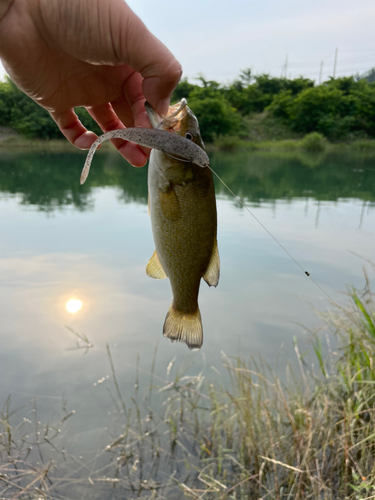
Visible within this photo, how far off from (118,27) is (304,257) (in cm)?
1032

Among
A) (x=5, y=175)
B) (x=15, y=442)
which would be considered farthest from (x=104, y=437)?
(x=5, y=175)

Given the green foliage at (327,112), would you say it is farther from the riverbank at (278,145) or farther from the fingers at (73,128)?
the fingers at (73,128)

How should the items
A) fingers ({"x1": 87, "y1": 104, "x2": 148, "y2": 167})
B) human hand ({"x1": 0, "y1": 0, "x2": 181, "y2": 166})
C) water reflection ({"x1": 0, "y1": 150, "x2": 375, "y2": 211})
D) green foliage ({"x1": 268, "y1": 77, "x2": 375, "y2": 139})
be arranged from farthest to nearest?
green foliage ({"x1": 268, "y1": 77, "x2": 375, "y2": 139}) < water reflection ({"x1": 0, "y1": 150, "x2": 375, "y2": 211}) < fingers ({"x1": 87, "y1": 104, "x2": 148, "y2": 167}) < human hand ({"x1": 0, "y1": 0, "x2": 181, "y2": 166})

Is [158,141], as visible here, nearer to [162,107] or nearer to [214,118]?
[162,107]

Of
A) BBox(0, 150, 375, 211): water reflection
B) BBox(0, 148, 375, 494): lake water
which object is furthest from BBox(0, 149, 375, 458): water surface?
BBox(0, 150, 375, 211): water reflection

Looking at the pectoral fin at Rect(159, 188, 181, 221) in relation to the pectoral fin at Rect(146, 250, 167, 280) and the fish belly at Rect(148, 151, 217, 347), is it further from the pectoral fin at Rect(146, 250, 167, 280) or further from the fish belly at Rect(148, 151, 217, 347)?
the pectoral fin at Rect(146, 250, 167, 280)

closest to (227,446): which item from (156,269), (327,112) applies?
(156,269)

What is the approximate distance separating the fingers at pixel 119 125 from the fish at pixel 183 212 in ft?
1.59

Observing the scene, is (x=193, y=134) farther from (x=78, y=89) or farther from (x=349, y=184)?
(x=349, y=184)

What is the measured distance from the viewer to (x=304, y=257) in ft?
36.8

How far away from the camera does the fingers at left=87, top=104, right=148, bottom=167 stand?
2.37 m

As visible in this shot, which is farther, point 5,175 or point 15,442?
point 5,175

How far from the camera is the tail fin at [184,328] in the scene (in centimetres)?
198

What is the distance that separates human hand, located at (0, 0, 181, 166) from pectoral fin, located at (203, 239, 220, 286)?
756mm
